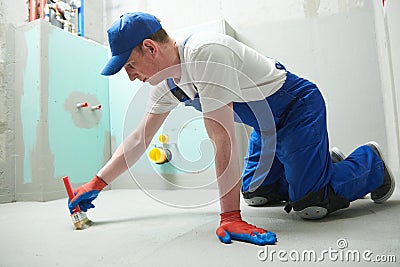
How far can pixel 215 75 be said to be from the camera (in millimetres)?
714

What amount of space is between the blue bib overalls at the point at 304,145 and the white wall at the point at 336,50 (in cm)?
58

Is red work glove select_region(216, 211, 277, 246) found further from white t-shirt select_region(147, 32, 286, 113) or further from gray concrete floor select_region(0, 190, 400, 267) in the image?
white t-shirt select_region(147, 32, 286, 113)

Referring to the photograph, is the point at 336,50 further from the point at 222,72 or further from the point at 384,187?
the point at 222,72

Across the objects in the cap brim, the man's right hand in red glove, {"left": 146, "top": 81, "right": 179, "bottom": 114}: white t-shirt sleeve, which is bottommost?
the man's right hand in red glove

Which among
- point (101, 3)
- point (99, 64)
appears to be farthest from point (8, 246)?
point (101, 3)

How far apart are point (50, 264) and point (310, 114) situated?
2.44 ft

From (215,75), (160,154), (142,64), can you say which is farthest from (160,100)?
(160,154)

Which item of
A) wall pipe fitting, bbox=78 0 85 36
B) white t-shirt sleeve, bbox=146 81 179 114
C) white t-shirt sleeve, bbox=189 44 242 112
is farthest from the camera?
wall pipe fitting, bbox=78 0 85 36

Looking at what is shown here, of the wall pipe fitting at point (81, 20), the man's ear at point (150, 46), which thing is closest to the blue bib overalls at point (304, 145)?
the man's ear at point (150, 46)

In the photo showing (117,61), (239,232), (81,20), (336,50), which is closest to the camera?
(239,232)

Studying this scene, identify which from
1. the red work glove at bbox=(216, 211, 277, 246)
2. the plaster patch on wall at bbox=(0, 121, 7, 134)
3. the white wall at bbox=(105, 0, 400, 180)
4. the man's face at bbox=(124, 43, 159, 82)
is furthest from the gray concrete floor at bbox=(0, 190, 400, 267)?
the plaster patch on wall at bbox=(0, 121, 7, 134)

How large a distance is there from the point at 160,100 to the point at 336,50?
43.1 inches

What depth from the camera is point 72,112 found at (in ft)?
5.70

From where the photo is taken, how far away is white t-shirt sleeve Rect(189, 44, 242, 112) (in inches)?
28.1
